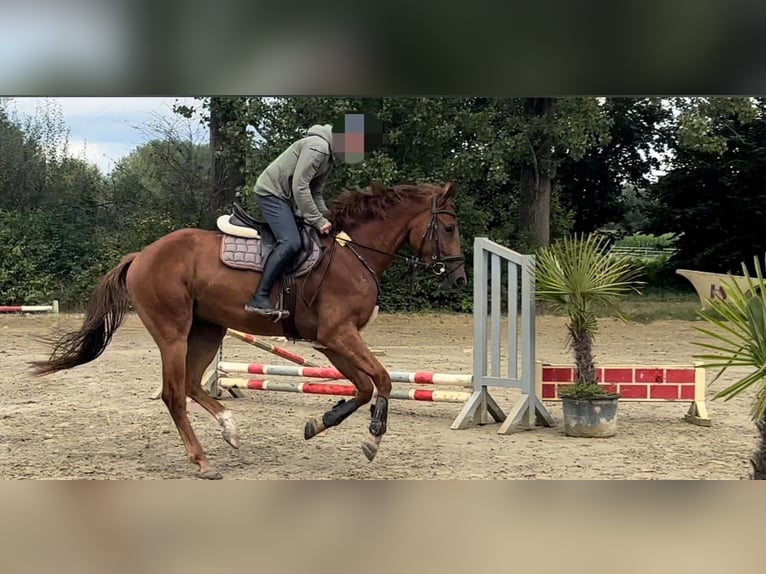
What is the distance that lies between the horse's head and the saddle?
0.53m

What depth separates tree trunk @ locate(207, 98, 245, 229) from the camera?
38.5ft

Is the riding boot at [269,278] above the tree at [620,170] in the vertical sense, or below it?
below

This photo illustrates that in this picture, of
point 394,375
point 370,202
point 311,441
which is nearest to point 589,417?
point 394,375

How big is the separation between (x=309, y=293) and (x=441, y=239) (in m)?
0.72

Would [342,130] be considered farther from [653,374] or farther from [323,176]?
[653,374]

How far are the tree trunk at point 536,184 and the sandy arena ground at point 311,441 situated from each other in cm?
550

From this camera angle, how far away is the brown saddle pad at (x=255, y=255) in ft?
13.5

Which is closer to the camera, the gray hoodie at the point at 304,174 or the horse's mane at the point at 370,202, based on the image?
the gray hoodie at the point at 304,174

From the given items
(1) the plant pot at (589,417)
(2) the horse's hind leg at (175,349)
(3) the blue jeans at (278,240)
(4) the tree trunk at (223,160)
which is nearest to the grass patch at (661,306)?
(4) the tree trunk at (223,160)

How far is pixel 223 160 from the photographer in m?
11.9

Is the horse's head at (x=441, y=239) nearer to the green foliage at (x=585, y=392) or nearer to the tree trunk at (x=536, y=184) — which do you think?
the green foliage at (x=585, y=392)

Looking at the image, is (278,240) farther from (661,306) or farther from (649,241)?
(649,241)

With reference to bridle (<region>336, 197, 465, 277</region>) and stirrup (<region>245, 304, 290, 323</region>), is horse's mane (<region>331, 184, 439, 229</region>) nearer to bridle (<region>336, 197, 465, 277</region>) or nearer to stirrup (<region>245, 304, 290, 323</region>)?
bridle (<region>336, 197, 465, 277</region>)

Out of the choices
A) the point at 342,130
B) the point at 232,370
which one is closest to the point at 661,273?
the point at 232,370
